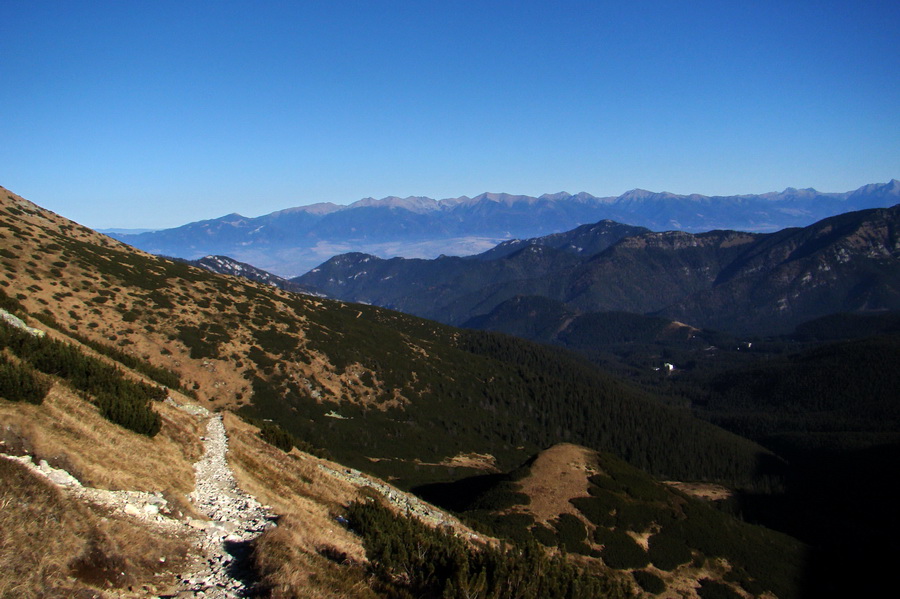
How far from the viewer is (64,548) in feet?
44.3

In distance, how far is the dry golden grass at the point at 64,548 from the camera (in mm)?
12289

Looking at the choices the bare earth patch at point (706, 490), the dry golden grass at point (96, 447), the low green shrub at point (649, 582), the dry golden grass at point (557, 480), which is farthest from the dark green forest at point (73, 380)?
the bare earth patch at point (706, 490)

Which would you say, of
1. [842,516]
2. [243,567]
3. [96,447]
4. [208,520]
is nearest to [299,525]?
[208,520]

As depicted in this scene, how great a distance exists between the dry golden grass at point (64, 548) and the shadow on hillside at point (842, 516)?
82708mm

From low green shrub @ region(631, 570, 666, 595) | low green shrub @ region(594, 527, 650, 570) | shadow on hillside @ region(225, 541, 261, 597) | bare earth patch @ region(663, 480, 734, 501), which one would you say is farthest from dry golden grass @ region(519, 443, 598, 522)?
bare earth patch @ region(663, 480, 734, 501)

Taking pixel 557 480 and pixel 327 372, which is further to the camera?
pixel 327 372

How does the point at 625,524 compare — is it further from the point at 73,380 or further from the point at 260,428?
the point at 73,380

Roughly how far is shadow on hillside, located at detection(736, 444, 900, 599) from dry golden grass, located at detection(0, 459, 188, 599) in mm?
82708

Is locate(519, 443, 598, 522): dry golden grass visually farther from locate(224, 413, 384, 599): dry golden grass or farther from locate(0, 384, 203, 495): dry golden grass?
locate(0, 384, 203, 495): dry golden grass

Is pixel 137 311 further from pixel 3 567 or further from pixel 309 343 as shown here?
pixel 3 567

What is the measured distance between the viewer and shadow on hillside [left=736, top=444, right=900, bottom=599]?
80.2m

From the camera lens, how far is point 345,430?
10150cm

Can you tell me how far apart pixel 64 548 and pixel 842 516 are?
17264cm

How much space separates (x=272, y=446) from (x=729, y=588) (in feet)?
180
